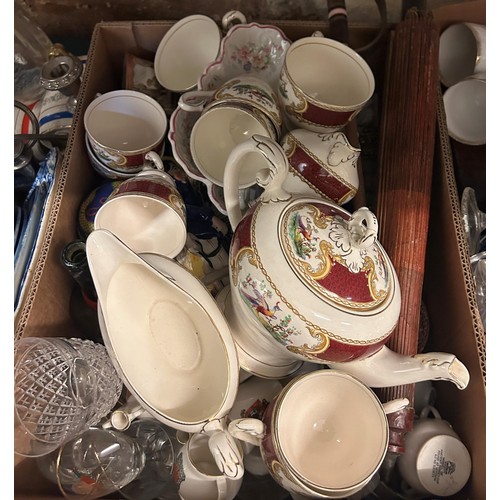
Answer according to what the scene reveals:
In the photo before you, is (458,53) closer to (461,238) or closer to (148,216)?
(461,238)

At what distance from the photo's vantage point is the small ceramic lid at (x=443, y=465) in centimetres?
70

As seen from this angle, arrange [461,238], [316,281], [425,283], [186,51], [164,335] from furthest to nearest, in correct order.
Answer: [186,51] < [425,283] < [461,238] < [164,335] < [316,281]

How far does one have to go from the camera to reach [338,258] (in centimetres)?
55

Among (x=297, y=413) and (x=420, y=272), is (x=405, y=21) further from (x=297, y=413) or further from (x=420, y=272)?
(x=297, y=413)

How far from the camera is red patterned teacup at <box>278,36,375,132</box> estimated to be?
72cm

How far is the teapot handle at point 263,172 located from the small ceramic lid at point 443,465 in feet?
1.38

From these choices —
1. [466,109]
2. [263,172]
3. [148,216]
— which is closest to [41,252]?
[148,216]

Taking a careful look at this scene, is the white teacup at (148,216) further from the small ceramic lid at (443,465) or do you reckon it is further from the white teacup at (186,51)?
the small ceramic lid at (443,465)

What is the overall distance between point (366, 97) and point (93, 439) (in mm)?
650

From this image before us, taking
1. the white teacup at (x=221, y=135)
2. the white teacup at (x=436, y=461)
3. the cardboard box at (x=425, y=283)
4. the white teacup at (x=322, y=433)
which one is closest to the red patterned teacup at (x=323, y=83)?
the white teacup at (x=221, y=135)

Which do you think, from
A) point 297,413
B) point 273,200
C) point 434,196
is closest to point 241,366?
point 297,413

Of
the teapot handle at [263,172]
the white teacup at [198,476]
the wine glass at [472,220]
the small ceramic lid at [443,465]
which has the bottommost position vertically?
the small ceramic lid at [443,465]

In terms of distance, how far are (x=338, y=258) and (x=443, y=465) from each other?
0.38m

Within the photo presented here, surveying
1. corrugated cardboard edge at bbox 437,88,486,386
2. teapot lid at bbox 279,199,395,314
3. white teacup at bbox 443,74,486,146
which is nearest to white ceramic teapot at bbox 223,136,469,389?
teapot lid at bbox 279,199,395,314
